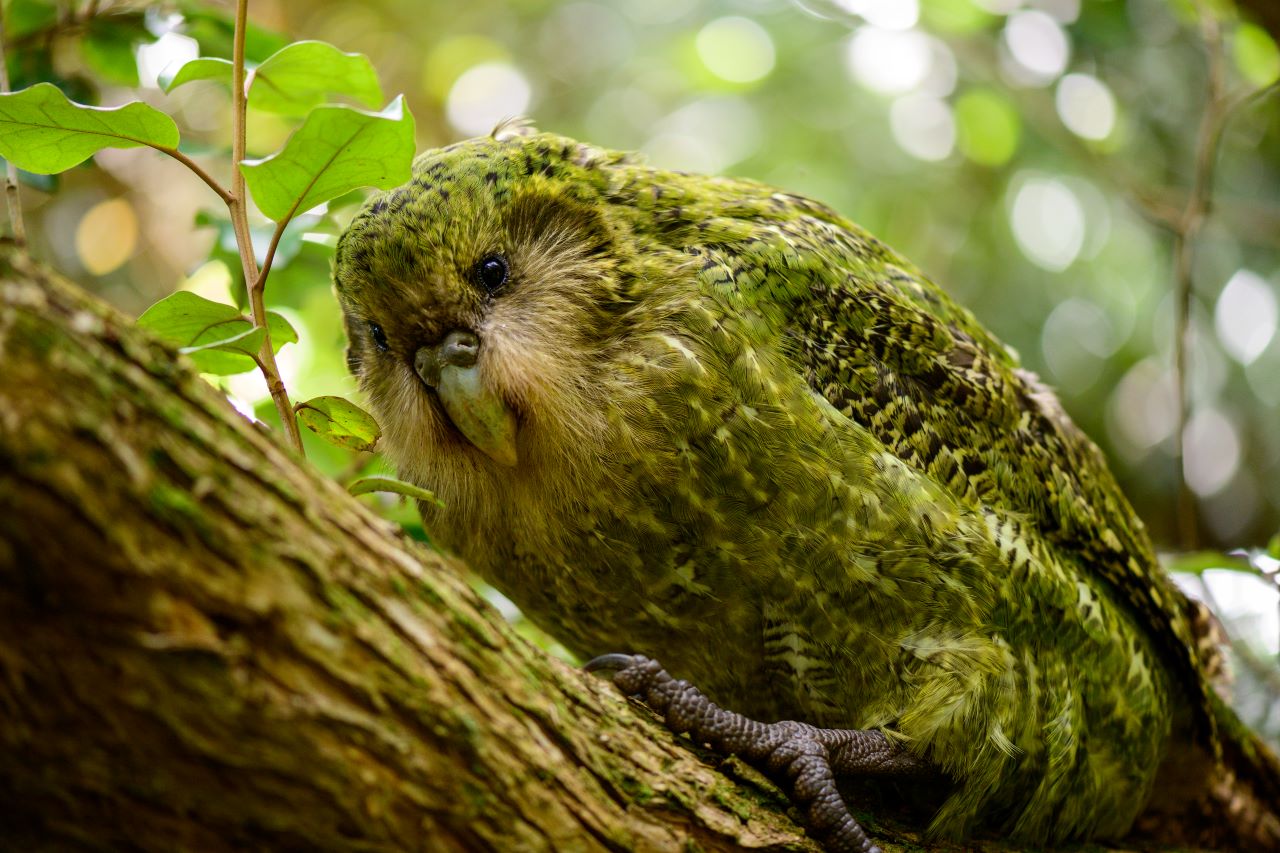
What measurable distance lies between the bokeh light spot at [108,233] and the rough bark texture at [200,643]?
5.31 meters

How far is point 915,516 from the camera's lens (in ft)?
8.86

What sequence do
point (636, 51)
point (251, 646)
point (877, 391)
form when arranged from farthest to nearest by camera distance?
point (636, 51)
point (877, 391)
point (251, 646)

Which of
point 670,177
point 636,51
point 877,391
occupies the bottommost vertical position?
point 877,391

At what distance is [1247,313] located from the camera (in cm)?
612

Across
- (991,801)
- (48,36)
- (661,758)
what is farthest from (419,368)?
(991,801)

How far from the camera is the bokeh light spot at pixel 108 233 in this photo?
20.3ft

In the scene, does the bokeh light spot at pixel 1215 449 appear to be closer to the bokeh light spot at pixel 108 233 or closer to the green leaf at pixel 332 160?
the green leaf at pixel 332 160

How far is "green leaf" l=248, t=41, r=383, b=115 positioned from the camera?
94.3 inches

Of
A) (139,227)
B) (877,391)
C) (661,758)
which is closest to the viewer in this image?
(661,758)

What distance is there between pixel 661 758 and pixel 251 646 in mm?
950

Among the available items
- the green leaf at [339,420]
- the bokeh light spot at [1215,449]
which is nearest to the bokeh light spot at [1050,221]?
the bokeh light spot at [1215,449]

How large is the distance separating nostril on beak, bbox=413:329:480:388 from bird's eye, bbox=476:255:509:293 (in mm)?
159

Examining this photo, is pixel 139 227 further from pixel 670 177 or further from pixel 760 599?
pixel 760 599

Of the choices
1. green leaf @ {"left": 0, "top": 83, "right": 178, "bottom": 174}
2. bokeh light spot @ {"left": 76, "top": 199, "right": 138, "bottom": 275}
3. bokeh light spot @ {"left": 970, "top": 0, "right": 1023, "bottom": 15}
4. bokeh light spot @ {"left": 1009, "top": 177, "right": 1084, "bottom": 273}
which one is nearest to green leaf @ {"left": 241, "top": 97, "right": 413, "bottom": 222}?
green leaf @ {"left": 0, "top": 83, "right": 178, "bottom": 174}
